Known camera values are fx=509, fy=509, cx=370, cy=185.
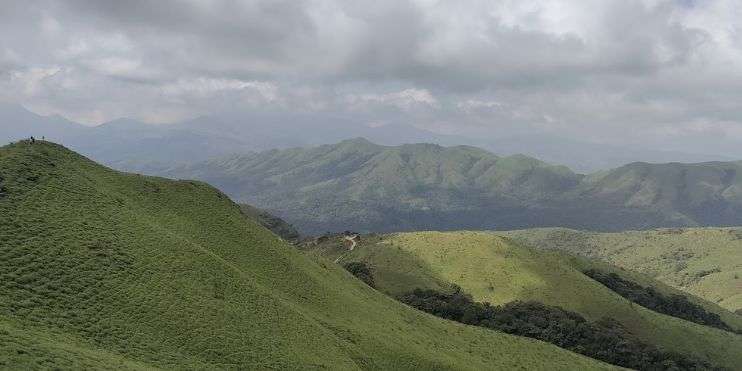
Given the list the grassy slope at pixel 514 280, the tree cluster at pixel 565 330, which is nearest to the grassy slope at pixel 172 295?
the tree cluster at pixel 565 330

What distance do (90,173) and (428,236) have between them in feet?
390

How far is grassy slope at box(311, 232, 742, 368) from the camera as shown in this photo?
431ft

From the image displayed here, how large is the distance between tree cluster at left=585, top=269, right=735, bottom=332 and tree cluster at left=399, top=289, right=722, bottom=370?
51562 mm

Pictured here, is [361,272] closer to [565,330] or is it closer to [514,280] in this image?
[514,280]

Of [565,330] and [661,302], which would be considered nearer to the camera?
[565,330]

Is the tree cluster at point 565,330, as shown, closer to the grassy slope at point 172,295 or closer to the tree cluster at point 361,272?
the tree cluster at point 361,272

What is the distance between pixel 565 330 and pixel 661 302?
272 ft

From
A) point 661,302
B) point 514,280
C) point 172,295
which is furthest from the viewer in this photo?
point 661,302

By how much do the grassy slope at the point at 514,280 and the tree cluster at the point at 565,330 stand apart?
11249 millimetres

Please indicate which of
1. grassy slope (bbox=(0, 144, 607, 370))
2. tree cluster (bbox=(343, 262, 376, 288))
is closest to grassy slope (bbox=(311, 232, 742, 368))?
tree cluster (bbox=(343, 262, 376, 288))

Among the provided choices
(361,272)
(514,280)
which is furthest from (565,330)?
(361,272)

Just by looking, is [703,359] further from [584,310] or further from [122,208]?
[122,208]

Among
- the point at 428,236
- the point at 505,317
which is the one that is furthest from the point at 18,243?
the point at 428,236

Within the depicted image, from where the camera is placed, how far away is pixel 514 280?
142625mm
